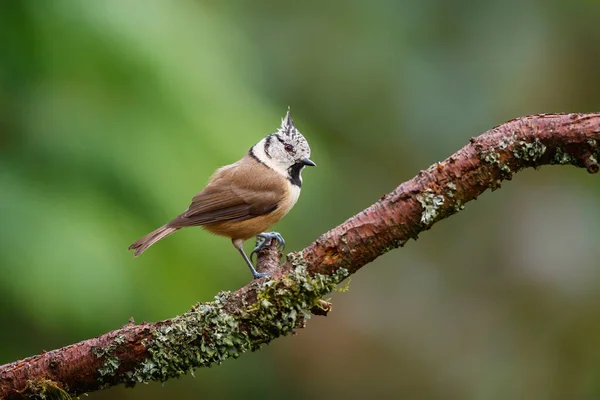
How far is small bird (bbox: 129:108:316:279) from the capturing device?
172 inches

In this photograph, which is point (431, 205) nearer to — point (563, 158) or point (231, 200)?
point (563, 158)

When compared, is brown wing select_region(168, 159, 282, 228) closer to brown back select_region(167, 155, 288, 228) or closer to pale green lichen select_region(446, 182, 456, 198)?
brown back select_region(167, 155, 288, 228)

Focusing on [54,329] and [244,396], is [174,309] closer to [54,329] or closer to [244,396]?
[54,329]

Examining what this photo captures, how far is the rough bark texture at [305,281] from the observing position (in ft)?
8.86

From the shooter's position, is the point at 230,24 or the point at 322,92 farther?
the point at 322,92

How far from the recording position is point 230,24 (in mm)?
5500

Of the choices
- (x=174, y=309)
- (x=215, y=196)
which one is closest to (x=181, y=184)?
(x=215, y=196)

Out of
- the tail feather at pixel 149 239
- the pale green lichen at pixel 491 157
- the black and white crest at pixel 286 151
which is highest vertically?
the black and white crest at pixel 286 151

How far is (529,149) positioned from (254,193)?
7.25 feet

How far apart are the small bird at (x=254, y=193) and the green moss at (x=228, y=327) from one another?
3.97 feet

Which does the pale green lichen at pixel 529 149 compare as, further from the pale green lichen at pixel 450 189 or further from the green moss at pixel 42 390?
the green moss at pixel 42 390

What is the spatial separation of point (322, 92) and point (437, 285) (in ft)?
6.44

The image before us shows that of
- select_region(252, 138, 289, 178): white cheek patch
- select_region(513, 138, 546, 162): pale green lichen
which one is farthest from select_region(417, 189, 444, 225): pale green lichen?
select_region(252, 138, 289, 178): white cheek patch

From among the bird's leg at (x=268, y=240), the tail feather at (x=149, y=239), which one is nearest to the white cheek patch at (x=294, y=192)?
the bird's leg at (x=268, y=240)
